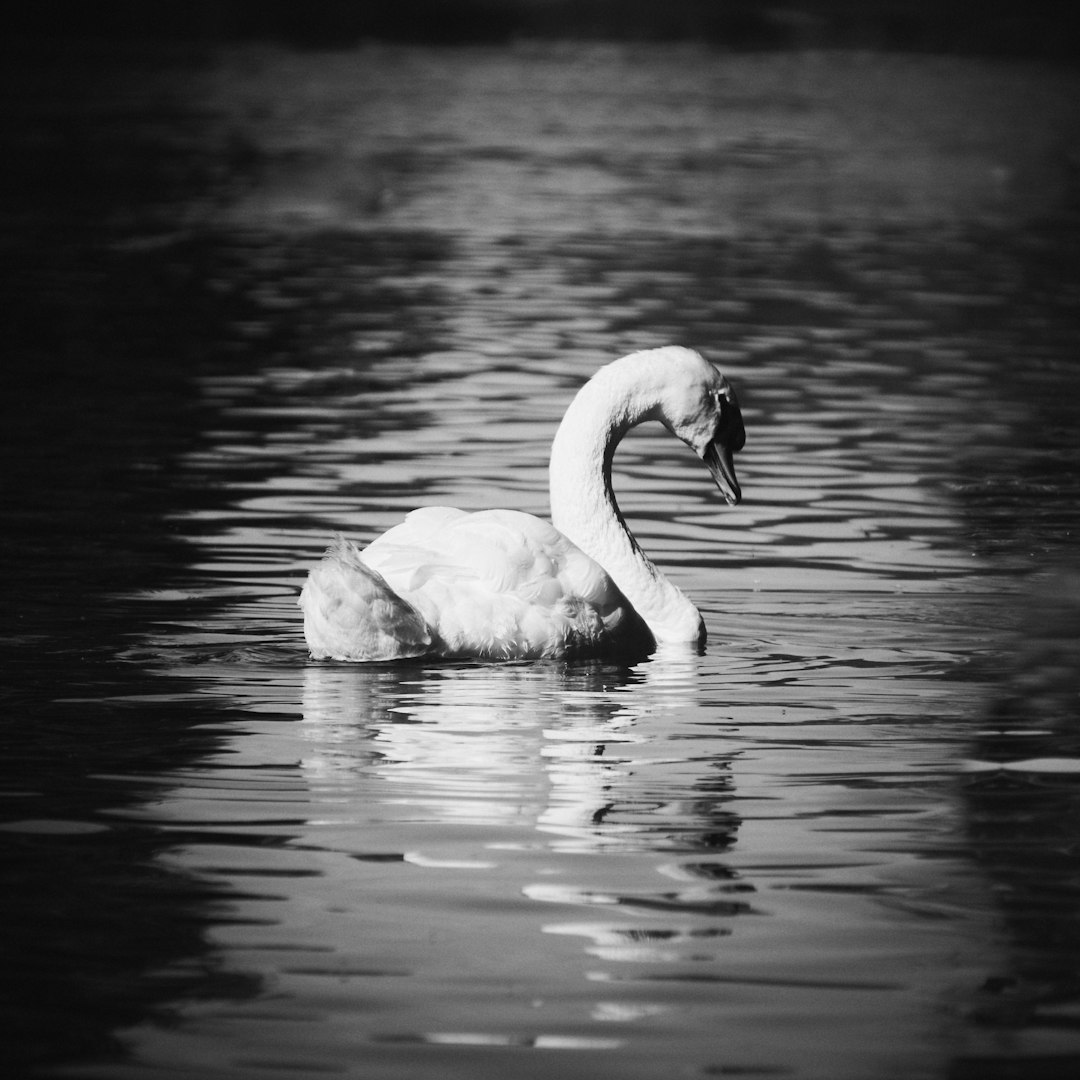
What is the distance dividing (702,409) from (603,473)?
0.57 meters

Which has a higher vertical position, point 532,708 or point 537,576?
point 537,576

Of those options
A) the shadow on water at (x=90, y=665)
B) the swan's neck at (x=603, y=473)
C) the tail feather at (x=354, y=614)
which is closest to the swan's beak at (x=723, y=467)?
the swan's neck at (x=603, y=473)

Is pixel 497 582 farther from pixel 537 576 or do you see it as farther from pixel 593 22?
pixel 593 22

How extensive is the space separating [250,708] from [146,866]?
1870mm

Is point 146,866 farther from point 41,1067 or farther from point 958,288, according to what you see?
point 958,288

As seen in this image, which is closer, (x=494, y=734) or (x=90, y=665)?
(x=494, y=734)

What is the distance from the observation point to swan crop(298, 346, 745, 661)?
27.5 feet

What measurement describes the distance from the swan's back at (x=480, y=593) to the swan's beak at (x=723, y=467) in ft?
4.90

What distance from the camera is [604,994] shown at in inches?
208

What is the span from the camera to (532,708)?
8.11 m

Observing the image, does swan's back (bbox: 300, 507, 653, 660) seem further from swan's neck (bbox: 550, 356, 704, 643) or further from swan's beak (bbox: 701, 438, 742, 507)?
swan's beak (bbox: 701, 438, 742, 507)

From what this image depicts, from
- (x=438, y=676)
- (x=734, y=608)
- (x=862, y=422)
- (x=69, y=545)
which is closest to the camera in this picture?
(x=438, y=676)

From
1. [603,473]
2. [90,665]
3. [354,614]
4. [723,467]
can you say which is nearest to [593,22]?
[723,467]

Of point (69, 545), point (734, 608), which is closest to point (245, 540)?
point (69, 545)
